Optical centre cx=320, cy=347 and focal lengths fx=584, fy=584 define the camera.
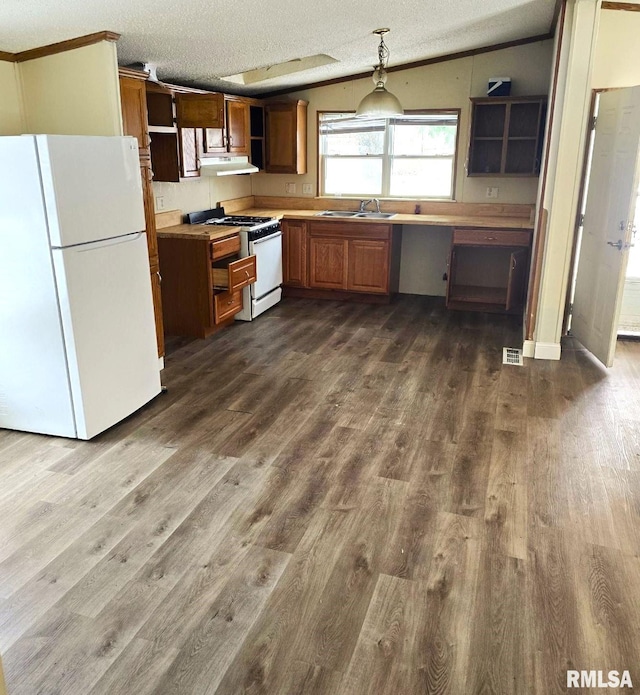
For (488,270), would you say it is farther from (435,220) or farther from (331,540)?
(331,540)

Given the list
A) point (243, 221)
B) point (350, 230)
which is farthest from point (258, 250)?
point (350, 230)

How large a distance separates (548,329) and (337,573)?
9.60 feet

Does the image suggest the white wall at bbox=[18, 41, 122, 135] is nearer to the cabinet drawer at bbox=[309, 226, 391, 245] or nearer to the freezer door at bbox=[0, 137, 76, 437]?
the freezer door at bbox=[0, 137, 76, 437]

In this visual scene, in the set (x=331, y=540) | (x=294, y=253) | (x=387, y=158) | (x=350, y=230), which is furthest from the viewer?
(x=387, y=158)

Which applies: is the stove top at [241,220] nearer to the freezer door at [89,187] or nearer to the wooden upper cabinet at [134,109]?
the wooden upper cabinet at [134,109]

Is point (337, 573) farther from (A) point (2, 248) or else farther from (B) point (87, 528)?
(A) point (2, 248)

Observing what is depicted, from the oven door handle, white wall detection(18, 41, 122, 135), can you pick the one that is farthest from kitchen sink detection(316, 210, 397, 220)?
white wall detection(18, 41, 122, 135)

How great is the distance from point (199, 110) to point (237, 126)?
112 cm

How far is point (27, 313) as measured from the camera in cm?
296

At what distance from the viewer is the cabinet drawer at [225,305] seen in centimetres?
474

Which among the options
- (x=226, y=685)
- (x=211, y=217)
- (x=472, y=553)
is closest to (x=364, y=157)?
(x=211, y=217)

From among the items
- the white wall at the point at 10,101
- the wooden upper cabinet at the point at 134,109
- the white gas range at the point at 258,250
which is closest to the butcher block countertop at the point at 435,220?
the white gas range at the point at 258,250

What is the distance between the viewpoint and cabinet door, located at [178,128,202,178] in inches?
182

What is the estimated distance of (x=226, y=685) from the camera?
1.68 meters
